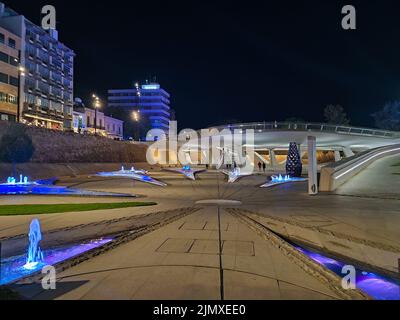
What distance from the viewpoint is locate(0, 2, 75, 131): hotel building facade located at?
203 feet

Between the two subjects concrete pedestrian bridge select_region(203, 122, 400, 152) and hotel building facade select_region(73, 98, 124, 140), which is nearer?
concrete pedestrian bridge select_region(203, 122, 400, 152)

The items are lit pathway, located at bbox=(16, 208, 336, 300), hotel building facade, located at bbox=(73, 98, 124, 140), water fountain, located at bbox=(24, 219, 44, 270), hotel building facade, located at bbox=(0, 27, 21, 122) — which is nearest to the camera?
lit pathway, located at bbox=(16, 208, 336, 300)

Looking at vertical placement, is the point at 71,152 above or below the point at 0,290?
above

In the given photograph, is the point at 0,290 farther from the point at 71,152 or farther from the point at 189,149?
the point at 189,149

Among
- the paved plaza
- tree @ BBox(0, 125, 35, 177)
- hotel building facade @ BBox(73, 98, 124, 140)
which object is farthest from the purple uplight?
hotel building facade @ BBox(73, 98, 124, 140)

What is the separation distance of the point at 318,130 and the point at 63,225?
4243 centimetres

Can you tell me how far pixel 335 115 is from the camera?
8806cm

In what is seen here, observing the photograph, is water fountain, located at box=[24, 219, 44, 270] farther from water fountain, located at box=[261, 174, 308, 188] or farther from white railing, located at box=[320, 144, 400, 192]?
water fountain, located at box=[261, 174, 308, 188]

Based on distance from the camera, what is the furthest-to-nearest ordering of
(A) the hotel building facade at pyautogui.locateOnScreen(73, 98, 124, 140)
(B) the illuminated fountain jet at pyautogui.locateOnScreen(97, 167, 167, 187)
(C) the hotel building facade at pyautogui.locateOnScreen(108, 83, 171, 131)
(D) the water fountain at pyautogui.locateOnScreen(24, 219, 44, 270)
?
(C) the hotel building facade at pyautogui.locateOnScreen(108, 83, 171, 131)
(A) the hotel building facade at pyautogui.locateOnScreen(73, 98, 124, 140)
(B) the illuminated fountain jet at pyautogui.locateOnScreen(97, 167, 167, 187)
(D) the water fountain at pyautogui.locateOnScreen(24, 219, 44, 270)

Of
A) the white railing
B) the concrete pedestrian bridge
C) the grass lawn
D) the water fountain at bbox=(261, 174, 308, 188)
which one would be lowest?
the grass lawn

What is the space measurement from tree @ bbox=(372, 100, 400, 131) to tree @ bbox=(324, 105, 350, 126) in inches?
410

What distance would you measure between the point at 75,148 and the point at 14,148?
53.6 ft
